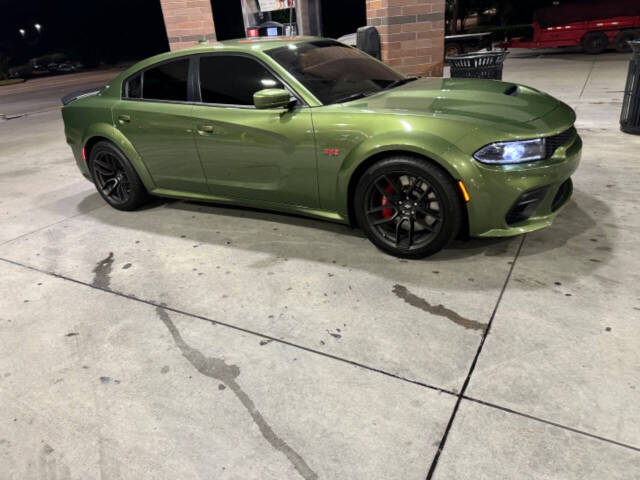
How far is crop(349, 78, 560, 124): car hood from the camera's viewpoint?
2997 millimetres

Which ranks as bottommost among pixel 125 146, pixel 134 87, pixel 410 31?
pixel 125 146

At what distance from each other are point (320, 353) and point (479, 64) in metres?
4.75

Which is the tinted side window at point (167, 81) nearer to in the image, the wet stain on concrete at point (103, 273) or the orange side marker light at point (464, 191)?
the wet stain on concrete at point (103, 273)

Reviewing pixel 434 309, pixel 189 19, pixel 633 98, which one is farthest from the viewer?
pixel 189 19

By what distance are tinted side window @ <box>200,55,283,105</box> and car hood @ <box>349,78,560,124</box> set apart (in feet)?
2.61

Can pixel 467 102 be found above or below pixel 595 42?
above

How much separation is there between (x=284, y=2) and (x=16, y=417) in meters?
9.29

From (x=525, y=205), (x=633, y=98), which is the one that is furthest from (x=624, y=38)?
(x=525, y=205)

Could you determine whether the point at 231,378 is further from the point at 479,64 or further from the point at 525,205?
the point at 479,64

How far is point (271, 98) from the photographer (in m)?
3.20

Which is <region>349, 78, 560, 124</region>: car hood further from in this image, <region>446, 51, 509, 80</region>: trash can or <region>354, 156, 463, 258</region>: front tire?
<region>446, 51, 509, 80</region>: trash can

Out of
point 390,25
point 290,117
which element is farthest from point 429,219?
point 390,25

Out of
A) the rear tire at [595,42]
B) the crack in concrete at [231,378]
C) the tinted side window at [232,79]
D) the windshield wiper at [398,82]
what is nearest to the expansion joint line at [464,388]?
the crack in concrete at [231,378]

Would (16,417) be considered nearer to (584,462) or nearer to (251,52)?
(584,462)
